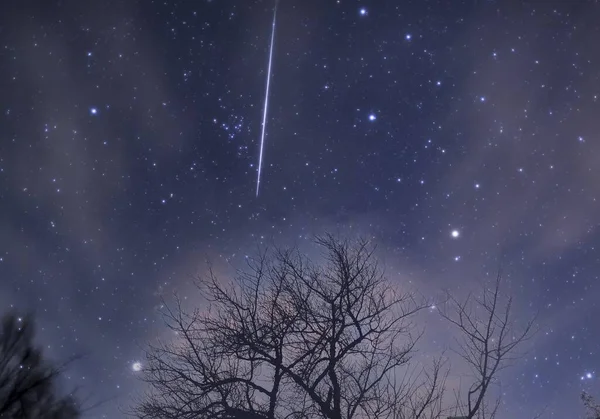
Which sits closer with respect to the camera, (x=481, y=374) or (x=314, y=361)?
(x=314, y=361)

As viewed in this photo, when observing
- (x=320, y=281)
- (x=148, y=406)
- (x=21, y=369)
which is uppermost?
(x=320, y=281)

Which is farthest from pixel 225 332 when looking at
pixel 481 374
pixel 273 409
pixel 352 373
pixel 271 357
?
pixel 481 374

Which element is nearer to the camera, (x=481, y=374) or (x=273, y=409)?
(x=273, y=409)

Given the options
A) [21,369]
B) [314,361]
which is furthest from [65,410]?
[314,361]

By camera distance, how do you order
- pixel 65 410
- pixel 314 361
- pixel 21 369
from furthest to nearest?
pixel 314 361, pixel 65 410, pixel 21 369

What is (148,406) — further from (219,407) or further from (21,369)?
(21,369)

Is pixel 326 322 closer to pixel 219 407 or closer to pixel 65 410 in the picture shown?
pixel 219 407

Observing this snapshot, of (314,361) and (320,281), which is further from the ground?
(320,281)

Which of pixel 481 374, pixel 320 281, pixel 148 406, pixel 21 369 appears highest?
pixel 320 281

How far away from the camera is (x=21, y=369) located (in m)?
4.91

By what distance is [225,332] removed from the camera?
339 inches

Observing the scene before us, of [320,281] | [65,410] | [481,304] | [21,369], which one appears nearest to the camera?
[21,369]

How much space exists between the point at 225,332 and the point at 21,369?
13.3 feet

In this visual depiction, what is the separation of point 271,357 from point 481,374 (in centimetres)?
414
